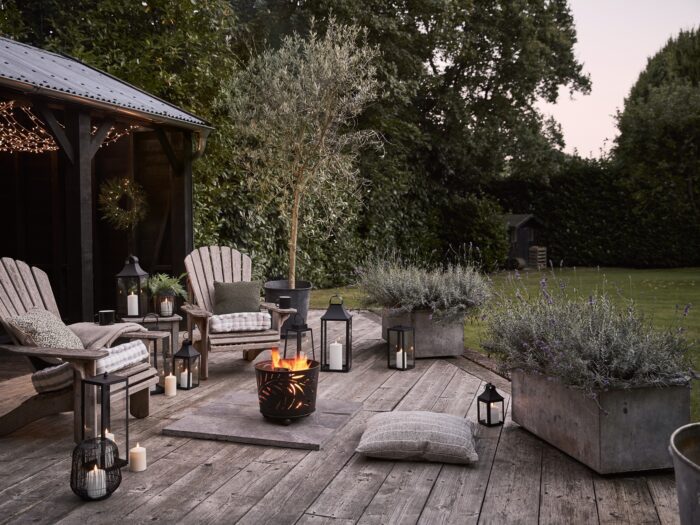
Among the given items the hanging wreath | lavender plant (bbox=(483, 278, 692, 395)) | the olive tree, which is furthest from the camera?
the olive tree

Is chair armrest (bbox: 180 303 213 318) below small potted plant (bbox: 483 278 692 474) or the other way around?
the other way around

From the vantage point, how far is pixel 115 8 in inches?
313

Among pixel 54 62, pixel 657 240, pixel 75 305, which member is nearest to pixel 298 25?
pixel 54 62

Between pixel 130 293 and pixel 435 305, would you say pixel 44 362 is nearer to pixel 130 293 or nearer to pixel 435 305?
pixel 130 293

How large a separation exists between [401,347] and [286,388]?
5.91 feet

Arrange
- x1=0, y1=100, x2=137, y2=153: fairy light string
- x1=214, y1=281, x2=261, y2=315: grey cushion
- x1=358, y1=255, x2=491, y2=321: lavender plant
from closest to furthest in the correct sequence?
x1=214, y1=281, x2=261, y2=315: grey cushion, x1=358, y1=255, x2=491, y2=321: lavender plant, x1=0, y1=100, x2=137, y2=153: fairy light string

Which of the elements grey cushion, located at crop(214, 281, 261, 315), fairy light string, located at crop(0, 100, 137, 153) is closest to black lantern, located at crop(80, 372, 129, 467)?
grey cushion, located at crop(214, 281, 261, 315)

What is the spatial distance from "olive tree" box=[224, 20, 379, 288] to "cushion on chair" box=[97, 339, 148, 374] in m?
3.80

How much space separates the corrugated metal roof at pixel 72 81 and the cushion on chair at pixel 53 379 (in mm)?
1905

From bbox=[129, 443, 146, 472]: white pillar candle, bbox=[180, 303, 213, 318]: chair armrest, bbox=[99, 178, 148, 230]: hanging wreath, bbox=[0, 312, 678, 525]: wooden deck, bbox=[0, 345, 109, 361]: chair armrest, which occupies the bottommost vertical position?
bbox=[0, 312, 678, 525]: wooden deck

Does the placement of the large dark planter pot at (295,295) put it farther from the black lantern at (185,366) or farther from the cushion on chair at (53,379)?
the cushion on chair at (53,379)

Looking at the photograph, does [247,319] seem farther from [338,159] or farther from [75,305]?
[338,159]

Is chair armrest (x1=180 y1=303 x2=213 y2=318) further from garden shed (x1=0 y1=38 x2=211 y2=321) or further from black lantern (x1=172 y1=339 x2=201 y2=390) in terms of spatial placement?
garden shed (x1=0 y1=38 x2=211 y2=321)

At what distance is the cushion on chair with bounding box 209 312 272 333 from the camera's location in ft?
16.3
